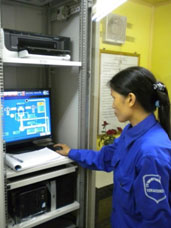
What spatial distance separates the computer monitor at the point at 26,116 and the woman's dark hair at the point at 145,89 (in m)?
0.59

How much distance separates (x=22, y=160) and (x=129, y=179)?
1.92 ft

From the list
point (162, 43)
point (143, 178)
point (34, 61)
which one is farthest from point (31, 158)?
point (162, 43)

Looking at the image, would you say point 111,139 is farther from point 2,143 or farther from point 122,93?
point 2,143

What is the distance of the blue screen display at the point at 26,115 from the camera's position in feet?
4.45

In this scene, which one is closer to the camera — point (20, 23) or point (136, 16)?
point (20, 23)

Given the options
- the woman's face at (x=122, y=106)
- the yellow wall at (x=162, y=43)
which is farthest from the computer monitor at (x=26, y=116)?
the yellow wall at (x=162, y=43)

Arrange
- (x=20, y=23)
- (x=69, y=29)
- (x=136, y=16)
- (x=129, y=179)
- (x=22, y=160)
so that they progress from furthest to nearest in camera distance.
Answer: (x=136, y=16)
(x=20, y=23)
(x=69, y=29)
(x=22, y=160)
(x=129, y=179)

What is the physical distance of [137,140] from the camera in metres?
1.08

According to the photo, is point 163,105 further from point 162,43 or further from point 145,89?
point 162,43

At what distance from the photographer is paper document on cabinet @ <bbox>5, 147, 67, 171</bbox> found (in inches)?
45.2

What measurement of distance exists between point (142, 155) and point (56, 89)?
916 millimetres

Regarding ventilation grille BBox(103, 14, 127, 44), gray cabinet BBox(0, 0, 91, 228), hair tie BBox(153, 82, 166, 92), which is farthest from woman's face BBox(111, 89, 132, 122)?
ventilation grille BBox(103, 14, 127, 44)

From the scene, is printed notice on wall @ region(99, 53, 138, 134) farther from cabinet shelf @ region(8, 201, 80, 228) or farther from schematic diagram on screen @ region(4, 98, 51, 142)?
cabinet shelf @ region(8, 201, 80, 228)

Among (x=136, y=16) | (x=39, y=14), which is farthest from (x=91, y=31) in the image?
(x=136, y=16)
